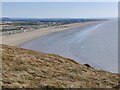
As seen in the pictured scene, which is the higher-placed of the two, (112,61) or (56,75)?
(56,75)

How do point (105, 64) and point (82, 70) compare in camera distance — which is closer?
A: point (82, 70)

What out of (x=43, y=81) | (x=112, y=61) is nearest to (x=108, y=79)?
(x=43, y=81)

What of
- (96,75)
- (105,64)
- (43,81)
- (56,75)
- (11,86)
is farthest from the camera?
(105,64)

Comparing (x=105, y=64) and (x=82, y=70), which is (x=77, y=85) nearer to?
(x=82, y=70)

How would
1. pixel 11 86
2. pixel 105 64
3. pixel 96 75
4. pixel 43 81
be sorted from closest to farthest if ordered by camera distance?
pixel 11 86
pixel 43 81
pixel 96 75
pixel 105 64

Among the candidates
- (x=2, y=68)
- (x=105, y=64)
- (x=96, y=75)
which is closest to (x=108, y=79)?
(x=96, y=75)

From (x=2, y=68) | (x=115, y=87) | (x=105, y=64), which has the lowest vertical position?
(x=105, y=64)
